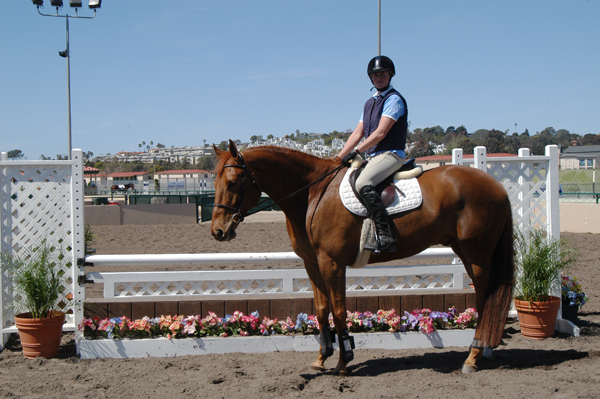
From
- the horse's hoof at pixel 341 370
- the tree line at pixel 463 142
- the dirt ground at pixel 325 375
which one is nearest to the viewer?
the dirt ground at pixel 325 375

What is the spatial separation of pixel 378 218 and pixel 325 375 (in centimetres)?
133

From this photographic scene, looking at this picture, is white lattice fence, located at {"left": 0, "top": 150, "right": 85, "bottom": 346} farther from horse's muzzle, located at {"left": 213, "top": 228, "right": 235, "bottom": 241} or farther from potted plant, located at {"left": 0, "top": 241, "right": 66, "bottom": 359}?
horse's muzzle, located at {"left": 213, "top": 228, "right": 235, "bottom": 241}

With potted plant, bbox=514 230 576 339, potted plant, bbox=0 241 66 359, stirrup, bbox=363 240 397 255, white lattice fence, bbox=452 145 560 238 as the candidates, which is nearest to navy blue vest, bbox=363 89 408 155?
stirrup, bbox=363 240 397 255

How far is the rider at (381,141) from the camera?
11.5ft

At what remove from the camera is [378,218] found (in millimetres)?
3494

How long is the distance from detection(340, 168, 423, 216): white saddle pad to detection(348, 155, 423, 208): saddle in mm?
29

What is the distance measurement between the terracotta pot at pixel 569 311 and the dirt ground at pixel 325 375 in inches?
4.9

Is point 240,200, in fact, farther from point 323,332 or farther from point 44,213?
point 44,213

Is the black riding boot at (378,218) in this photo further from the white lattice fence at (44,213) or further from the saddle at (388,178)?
the white lattice fence at (44,213)

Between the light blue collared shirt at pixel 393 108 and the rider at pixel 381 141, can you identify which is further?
the light blue collared shirt at pixel 393 108

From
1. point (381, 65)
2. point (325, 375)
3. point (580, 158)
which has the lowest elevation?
point (325, 375)

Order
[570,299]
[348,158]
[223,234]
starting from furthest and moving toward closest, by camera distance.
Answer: [570,299], [348,158], [223,234]

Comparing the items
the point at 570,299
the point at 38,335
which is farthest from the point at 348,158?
the point at 38,335

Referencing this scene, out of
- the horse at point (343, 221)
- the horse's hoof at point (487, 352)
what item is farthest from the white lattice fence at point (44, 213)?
the horse's hoof at point (487, 352)
